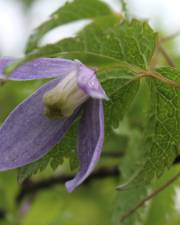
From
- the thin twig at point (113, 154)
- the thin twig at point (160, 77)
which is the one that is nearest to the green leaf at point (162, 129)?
the thin twig at point (160, 77)

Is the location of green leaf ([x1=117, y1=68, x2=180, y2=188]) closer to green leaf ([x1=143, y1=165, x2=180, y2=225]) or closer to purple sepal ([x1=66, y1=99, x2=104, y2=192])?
purple sepal ([x1=66, y1=99, x2=104, y2=192])

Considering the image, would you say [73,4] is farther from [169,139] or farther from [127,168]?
[169,139]

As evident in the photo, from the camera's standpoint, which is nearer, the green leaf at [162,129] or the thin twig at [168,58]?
the green leaf at [162,129]

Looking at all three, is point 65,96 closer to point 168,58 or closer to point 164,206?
point 168,58

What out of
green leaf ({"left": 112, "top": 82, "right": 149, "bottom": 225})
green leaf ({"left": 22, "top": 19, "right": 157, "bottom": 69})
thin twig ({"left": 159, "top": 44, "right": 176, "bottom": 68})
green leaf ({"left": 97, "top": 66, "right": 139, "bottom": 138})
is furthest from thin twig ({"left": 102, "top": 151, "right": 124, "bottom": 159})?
green leaf ({"left": 22, "top": 19, "right": 157, "bottom": 69})

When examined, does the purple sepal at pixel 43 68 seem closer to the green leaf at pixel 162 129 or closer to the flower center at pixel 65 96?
the flower center at pixel 65 96
